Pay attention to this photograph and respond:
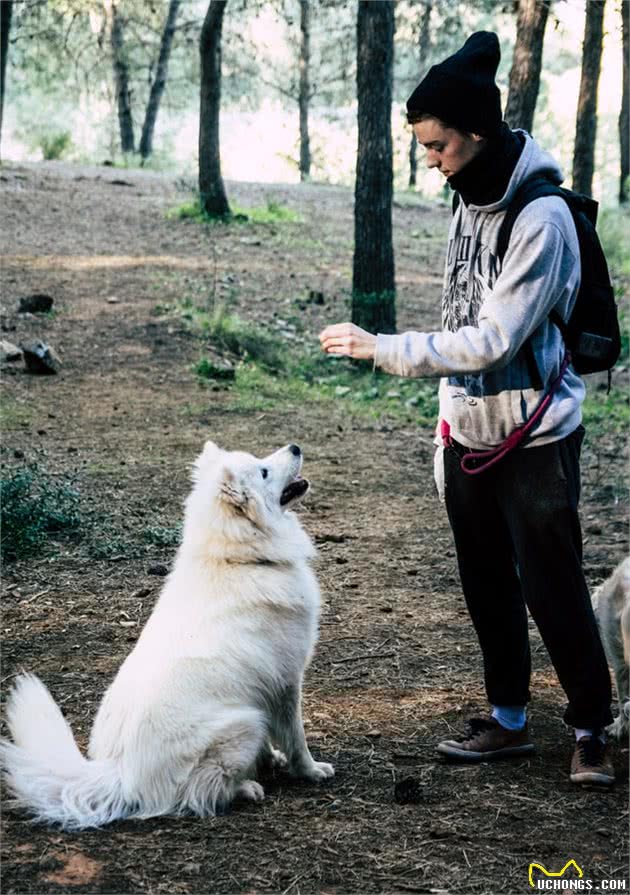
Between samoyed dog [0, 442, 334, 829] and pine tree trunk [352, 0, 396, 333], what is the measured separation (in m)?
8.45

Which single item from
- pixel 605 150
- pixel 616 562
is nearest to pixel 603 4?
pixel 616 562

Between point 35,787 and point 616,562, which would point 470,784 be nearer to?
point 35,787

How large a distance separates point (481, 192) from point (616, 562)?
362 cm

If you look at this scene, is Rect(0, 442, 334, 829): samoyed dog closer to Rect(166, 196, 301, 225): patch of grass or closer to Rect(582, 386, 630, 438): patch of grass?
Rect(582, 386, 630, 438): patch of grass

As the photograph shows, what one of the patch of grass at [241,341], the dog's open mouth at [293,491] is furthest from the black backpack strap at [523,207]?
the patch of grass at [241,341]

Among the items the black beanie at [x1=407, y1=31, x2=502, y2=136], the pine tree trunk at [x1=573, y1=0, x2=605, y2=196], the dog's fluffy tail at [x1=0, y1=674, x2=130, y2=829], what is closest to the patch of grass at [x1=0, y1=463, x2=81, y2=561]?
the dog's fluffy tail at [x1=0, y1=674, x2=130, y2=829]

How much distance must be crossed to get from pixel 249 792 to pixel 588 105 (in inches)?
657

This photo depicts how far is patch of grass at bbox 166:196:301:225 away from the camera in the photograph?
1847cm

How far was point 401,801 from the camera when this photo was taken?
12.1 ft

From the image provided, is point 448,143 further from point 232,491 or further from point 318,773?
point 318,773

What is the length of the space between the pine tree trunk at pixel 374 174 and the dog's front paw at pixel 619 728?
8.46 meters

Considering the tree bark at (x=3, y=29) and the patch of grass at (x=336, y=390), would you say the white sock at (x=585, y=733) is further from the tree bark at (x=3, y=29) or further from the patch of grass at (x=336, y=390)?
the tree bark at (x=3, y=29)

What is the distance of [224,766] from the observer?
363cm

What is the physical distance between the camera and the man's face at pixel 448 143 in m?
3.44
